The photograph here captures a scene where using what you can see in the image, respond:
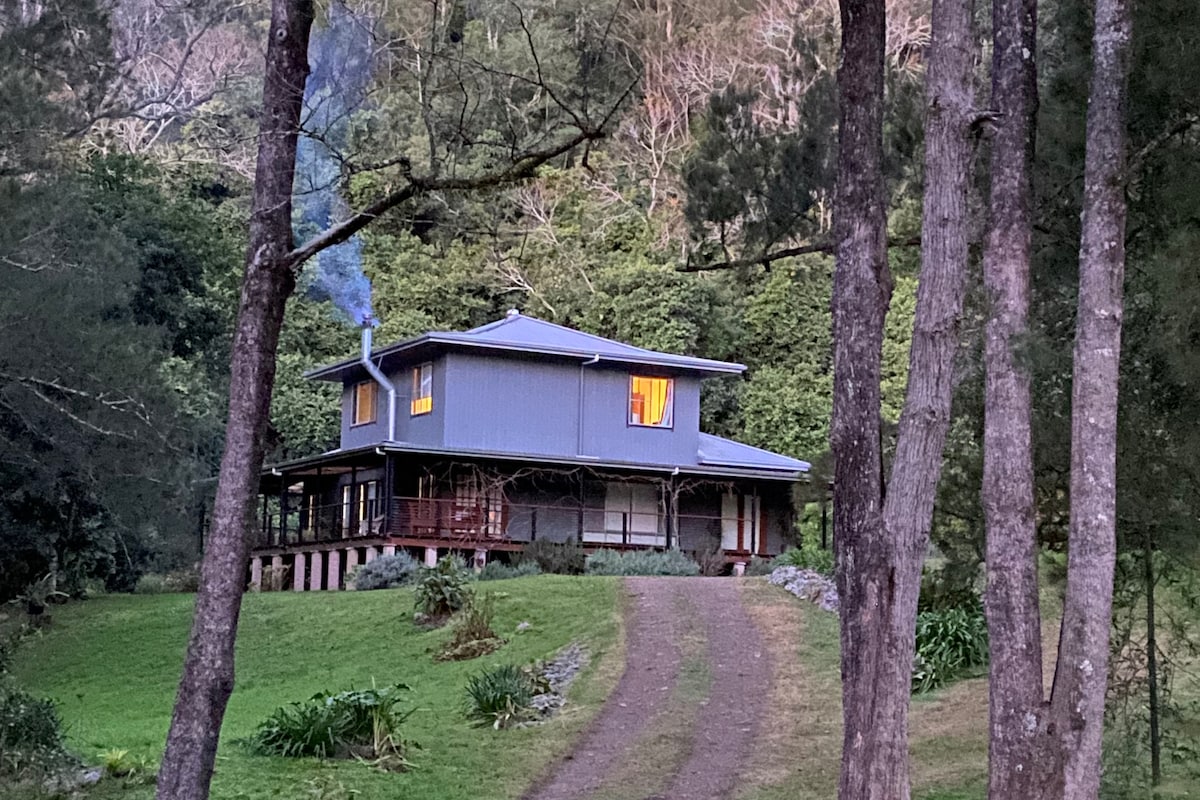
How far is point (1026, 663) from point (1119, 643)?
203 cm

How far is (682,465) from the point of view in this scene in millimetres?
30781

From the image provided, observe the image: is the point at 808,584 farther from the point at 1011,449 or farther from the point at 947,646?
the point at 1011,449

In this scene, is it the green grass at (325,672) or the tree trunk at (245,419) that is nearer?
the tree trunk at (245,419)

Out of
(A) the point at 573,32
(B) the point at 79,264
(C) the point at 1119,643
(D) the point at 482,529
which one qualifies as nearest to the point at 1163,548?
(C) the point at 1119,643

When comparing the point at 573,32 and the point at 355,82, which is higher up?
the point at 573,32

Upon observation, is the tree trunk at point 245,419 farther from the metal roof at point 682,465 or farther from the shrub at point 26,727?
the metal roof at point 682,465

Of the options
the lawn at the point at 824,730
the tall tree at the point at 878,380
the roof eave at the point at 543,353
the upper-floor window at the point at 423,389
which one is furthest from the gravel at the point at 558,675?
the upper-floor window at the point at 423,389

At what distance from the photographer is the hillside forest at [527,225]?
8781 millimetres

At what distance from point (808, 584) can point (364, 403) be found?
1473cm

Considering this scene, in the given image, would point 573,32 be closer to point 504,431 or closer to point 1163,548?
point 1163,548

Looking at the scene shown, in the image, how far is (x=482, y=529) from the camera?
96.3 ft

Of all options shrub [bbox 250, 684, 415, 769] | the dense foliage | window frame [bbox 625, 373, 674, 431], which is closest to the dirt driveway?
shrub [bbox 250, 684, 415, 769]

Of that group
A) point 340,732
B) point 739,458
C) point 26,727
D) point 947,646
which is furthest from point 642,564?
point 26,727

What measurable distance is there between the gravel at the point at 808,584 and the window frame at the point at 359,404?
1252 cm
